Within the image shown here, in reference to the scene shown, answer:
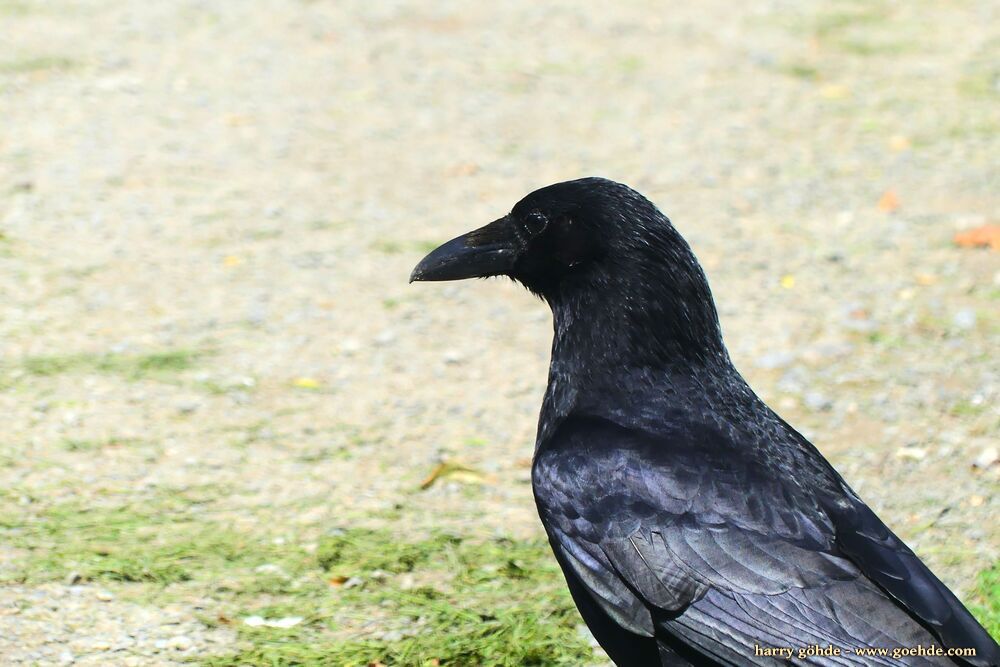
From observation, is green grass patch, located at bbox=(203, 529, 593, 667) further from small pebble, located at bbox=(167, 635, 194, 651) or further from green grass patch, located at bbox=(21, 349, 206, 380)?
green grass patch, located at bbox=(21, 349, 206, 380)

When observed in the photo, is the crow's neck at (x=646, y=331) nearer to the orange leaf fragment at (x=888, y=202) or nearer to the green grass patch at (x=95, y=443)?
the green grass patch at (x=95, y=443)

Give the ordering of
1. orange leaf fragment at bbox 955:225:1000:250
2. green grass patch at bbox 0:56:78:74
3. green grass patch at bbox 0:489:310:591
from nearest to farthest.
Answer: green grass patch at bbox 0:489:310:591
orange leaf fragment at bbox 955:225:1000:250
green grass patch at bbox 0:56:78:74

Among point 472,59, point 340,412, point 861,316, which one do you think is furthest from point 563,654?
point 472,59

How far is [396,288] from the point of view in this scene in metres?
6.95

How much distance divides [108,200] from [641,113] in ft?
12.0

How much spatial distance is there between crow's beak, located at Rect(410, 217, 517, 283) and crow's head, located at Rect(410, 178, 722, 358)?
0.05m

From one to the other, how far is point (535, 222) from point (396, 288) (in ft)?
9.54

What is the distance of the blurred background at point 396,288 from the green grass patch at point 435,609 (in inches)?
0.6

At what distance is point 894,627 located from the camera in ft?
10.3

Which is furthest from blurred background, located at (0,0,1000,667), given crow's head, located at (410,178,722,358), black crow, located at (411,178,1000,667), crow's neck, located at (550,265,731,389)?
crow's head, located at (410,178,722,358)

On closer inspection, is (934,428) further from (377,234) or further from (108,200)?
(108,200)

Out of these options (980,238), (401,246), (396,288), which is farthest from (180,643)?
(980,238)

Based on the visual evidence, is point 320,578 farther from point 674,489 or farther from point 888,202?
point 888,202

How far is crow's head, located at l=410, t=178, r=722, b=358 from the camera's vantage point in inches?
152
